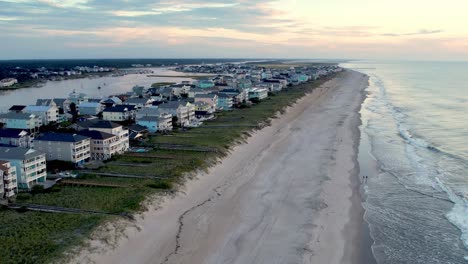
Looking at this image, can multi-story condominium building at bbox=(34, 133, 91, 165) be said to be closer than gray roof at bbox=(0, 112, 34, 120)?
Yes

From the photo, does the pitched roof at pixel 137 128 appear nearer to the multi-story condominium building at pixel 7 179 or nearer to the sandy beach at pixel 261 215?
the sandy beach at pixel 261 215

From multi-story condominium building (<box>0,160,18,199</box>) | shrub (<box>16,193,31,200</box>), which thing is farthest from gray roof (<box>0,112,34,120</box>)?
shrub (<box>16,193,31,200</box>)

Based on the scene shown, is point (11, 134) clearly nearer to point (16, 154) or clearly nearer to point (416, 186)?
point (16, 154)

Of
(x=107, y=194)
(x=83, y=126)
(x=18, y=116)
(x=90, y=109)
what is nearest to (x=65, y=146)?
(x=107, y=194)

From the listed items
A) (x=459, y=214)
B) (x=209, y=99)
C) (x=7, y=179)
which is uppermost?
(x=209, y=99)

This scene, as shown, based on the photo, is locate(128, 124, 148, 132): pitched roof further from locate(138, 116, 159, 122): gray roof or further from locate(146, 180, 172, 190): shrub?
locate(146, 180, 172, 190): shrub

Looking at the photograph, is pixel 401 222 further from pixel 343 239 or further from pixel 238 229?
pixel 238 229
